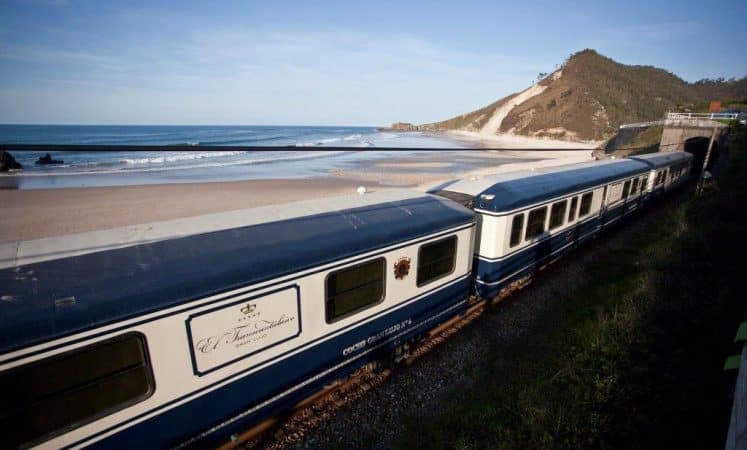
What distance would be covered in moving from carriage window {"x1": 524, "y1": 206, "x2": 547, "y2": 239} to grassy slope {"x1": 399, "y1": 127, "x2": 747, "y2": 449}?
1866 mm

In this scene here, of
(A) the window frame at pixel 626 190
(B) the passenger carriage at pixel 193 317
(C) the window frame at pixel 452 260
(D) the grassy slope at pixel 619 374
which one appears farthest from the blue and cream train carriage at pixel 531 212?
(B) the passenger carriage at pixel 193 317

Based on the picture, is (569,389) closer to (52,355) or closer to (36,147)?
(52,355)

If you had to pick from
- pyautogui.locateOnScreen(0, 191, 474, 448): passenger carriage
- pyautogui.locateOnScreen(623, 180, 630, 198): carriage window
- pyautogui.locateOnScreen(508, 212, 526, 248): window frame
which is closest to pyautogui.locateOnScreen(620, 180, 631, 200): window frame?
pyautogui.locateOnScreen(623, 180, 630, 198): carriage window

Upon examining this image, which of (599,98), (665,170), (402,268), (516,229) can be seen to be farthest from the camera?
(599,98)

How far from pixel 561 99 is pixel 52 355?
106459 mm

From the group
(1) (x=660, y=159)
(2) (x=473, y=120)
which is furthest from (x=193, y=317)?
→ (2) (x=473, y=120)

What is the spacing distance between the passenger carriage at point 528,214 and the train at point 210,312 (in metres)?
0.95

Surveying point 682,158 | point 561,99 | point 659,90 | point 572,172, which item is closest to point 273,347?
point 572,172

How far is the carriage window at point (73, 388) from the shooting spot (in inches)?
114

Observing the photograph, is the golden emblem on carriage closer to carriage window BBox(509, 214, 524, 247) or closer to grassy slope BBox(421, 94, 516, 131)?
carriage window BBox(509, 214, 524, 247)

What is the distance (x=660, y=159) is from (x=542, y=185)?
42.2 ft

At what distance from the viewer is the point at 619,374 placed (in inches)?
191

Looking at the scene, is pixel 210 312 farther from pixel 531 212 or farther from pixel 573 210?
pixel 573 210

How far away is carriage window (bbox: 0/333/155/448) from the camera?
2898 millimetres
